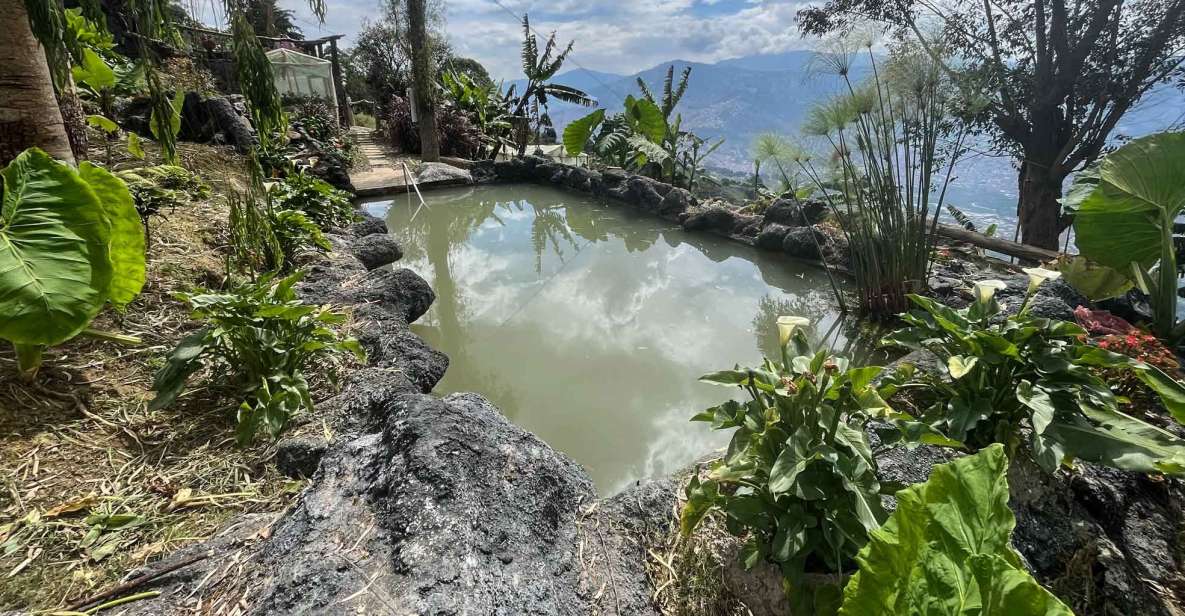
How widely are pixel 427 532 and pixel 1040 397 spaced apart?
1616 millimetres

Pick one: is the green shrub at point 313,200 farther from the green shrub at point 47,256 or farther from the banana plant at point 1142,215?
the banana plant at point 1142,215

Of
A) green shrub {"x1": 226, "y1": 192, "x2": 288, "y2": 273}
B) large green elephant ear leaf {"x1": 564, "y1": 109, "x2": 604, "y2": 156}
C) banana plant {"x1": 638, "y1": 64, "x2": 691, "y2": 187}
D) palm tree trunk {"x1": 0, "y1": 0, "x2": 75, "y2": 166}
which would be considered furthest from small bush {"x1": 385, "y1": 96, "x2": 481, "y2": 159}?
palm tree trunk {"x1": 0, "y1": 0, "x2": 75, "y2": 166}

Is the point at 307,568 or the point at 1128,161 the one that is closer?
the point at 307,568

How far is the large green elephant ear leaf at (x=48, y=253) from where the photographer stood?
1.37 meters

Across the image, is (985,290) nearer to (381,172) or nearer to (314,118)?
(381,172)

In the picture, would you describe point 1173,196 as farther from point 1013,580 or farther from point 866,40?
point 1013,580

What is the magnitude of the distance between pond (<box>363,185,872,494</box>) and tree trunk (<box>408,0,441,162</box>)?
383 cm

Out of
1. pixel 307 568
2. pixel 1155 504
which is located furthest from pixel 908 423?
pixel 307 568

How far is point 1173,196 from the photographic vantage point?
7.04 ft

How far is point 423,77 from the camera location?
943 cm

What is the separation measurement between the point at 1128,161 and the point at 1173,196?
0.71 feet

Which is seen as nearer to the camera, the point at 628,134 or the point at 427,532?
the point at 427,532

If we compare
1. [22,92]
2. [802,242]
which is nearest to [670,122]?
[802,242]

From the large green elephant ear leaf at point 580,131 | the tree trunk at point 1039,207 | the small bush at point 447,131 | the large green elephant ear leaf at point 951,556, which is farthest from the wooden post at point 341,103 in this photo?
the large green elephant ear leaf at point 951,556
